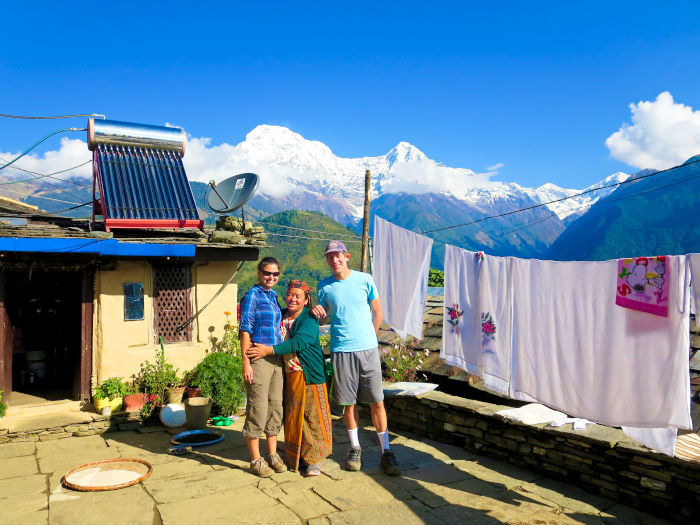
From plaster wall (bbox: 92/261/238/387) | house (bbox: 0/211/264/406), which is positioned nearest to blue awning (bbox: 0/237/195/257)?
house (bbox: 0/211/264/406)

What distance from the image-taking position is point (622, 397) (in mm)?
3871

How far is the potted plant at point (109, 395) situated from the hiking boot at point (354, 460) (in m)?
4.09

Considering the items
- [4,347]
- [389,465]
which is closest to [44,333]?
[4,347]

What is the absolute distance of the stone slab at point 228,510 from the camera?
3.71 meters

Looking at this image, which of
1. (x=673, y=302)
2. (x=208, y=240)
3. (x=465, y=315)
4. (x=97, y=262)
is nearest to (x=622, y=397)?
(x=673, y=302)

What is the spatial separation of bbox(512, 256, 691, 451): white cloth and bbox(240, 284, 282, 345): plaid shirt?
236 centimetres

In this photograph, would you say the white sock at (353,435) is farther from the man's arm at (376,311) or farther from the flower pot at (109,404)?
the flower pot at (109,404)

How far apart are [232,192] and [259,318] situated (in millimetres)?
4657

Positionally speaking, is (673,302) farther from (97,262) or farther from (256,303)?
(97,262)

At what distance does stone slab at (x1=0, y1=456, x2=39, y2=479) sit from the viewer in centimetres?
502

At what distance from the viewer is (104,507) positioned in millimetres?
3963

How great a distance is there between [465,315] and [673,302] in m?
2.37

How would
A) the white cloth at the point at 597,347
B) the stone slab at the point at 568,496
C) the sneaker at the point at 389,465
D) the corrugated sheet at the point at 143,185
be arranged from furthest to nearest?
1. the corrugated sheet at the point at 143,185
2. the sneaker at the point at 389,465
3. the stone slab at the point at 568,496
4. the white cloth at the point at 597,347

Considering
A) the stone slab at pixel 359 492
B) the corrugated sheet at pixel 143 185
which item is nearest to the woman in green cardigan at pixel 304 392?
the stone slab at pixel 359 492
